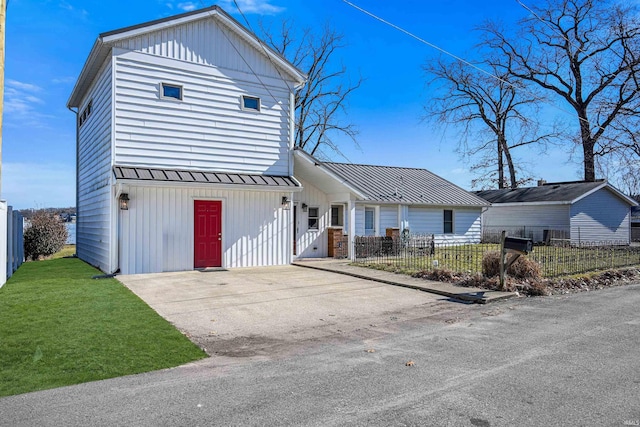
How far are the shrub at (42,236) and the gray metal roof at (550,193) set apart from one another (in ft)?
91.4

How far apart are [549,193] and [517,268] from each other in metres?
21.4

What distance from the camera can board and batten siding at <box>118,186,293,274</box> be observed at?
1320cm

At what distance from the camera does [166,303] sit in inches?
353

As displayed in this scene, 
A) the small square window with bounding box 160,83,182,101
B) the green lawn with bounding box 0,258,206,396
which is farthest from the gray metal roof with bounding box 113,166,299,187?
the green lawn with bounding box 0,258,206,396

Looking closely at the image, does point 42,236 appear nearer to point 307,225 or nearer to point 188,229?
point 188,229

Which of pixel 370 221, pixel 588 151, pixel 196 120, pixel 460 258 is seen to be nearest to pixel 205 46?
pixel 196 120

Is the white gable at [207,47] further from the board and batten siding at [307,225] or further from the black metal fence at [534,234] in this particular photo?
the black metal fence at [534,234]

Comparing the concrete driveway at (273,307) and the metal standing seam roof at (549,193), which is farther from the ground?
the metal standing seam roof at (549,193)

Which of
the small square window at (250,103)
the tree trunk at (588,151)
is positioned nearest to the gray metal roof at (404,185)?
the small square window at (250,103)

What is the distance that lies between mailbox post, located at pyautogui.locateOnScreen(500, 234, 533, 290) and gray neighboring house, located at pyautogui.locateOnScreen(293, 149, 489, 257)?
7039 mm

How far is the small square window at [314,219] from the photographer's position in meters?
19.1

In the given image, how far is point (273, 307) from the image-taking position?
8789 millimetres

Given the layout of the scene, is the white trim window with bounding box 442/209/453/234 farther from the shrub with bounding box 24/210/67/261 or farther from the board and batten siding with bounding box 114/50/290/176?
the shrub with bounding box 24/210/67/261

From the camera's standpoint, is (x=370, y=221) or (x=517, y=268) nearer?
(x=517, y=268)
